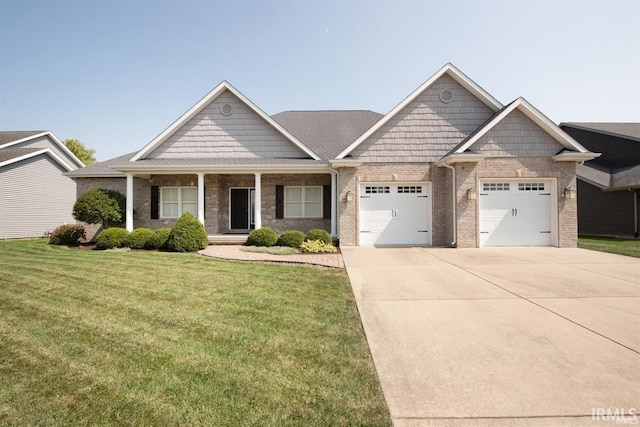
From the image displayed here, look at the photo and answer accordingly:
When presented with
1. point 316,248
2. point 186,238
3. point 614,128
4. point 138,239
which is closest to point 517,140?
point 316,248

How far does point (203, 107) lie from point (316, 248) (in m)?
8.51

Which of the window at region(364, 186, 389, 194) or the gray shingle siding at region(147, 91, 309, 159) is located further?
the gray shingle siding at region(147, 91, 309, 159)

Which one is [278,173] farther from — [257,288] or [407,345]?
[407,345]

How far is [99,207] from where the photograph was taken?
42.1ft

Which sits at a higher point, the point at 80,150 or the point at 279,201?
the point at 80,150

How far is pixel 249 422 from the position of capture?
2.32 meters

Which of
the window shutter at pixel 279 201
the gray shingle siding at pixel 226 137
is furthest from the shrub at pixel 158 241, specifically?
the window shutter at pixel 279 201

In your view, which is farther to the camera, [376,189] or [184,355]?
[376,189]

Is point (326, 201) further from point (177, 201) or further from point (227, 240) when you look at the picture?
point (177, 201)

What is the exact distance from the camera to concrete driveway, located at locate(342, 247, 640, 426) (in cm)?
259

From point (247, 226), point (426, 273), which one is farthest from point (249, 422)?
point (247, 226)

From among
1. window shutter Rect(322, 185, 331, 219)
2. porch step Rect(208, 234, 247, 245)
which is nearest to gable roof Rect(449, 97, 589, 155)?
window shutter Rect(322, 185, 331, 219)

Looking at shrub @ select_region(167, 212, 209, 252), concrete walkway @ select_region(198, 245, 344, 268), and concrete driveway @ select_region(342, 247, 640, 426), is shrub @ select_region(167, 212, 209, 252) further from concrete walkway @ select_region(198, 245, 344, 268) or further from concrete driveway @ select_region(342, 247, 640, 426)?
concrete driveway @ select_region(342, 247, 640, 426)

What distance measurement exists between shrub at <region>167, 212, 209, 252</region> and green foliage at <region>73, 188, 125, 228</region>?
11.4 feet
